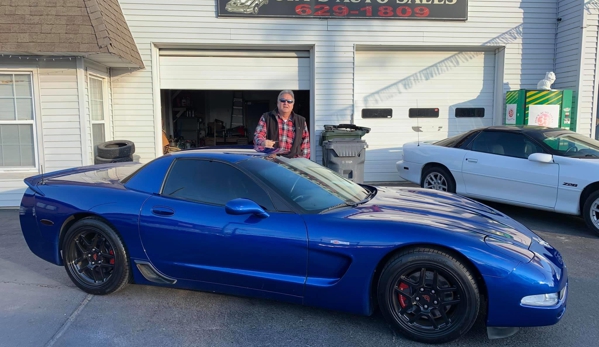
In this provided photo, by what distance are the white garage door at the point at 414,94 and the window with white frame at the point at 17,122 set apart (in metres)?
6.17

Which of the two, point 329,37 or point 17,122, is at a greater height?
point 329,37

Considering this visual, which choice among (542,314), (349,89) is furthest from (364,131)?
(542,314)

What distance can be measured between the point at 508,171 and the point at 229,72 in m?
5.74

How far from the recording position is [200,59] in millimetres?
9164

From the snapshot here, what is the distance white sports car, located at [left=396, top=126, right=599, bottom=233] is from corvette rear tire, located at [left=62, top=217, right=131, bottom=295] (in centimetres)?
513

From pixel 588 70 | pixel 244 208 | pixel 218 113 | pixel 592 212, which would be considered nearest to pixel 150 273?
pixel 244 208

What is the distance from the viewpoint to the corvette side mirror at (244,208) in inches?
124

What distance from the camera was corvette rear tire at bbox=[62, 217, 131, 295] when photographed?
12.0 ft

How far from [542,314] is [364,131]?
569 cm

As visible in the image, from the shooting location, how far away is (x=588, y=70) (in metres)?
8.86

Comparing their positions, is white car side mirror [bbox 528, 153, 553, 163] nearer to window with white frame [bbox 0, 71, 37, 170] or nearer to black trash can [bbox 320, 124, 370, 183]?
black trash can [bbox 320, 124, 370, 183]

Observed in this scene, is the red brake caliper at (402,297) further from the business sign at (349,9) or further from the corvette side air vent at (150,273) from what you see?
the business sign at (349,9)

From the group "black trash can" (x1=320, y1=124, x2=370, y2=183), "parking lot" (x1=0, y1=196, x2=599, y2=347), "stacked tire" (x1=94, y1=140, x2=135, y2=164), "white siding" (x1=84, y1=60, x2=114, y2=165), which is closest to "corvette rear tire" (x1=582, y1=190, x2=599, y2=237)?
"parking lot" (x1=0, y1=196, x2=599, y2=347)

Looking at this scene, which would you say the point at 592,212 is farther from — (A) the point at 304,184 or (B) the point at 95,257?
(B) the point at 95,257
